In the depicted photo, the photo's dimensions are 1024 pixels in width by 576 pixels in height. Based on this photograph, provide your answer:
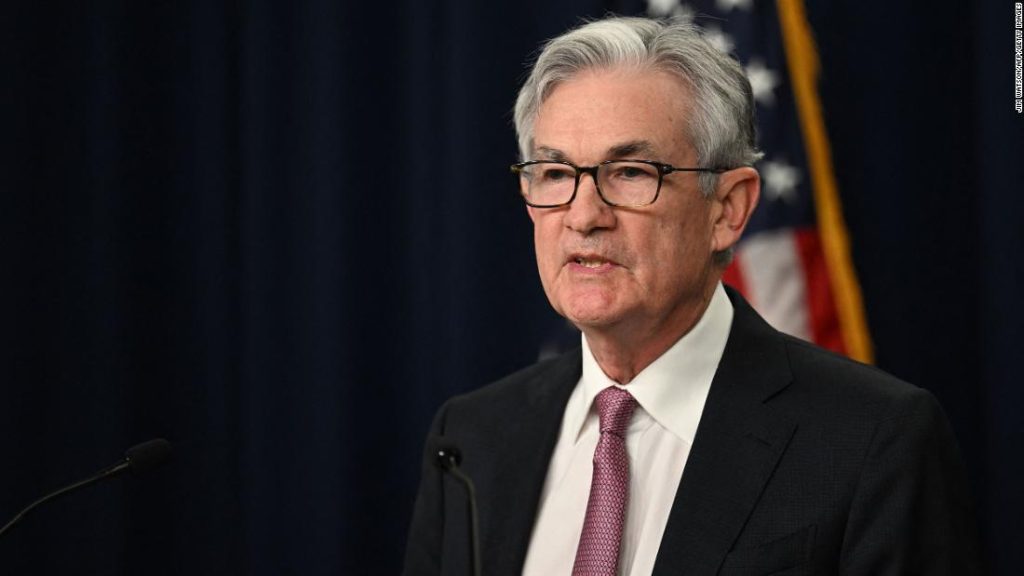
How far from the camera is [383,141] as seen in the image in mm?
3283

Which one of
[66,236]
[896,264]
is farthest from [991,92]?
[66,236]

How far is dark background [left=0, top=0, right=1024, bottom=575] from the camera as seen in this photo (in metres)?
3.14

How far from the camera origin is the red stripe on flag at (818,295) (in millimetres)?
2689

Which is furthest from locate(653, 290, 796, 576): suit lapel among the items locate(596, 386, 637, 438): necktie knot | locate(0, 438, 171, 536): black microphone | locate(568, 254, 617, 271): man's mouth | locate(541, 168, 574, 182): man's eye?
locate(0, 438, 171, 536): black microphone

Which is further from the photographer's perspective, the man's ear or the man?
the man's ear

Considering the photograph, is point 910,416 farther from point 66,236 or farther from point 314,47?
point 66,236

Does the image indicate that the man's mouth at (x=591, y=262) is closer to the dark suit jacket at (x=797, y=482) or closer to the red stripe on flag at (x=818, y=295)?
the dark suit jacket at (x=797, y=482)

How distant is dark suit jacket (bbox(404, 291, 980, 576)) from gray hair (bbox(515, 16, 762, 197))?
0.99 ft

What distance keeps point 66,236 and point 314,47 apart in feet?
2.88

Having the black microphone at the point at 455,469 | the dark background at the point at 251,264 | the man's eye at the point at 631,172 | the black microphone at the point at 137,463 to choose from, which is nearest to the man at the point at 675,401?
the man's eye at the point at 631,172

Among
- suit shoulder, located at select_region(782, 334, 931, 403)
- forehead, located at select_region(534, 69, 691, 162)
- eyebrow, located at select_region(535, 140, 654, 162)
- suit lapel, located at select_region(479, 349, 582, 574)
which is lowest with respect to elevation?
suit lapel, located at select_region(479, 349, 582, 574)

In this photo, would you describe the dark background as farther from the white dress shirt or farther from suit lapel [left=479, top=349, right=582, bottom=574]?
the white dress shirt

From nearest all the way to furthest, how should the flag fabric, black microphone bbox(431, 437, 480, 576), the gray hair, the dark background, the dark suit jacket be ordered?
black microphone bbox(431, 437, 480, 576) → the dark suit jacket → the gray hair → the flag fabric → the dark background

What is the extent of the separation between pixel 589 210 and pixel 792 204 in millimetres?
1082
